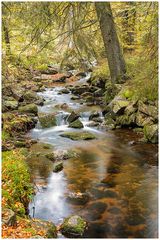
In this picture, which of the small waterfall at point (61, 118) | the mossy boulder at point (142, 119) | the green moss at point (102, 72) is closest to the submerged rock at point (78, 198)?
the mossy boulder at point (142, 119)

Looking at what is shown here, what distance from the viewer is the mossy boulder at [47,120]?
13.9 m

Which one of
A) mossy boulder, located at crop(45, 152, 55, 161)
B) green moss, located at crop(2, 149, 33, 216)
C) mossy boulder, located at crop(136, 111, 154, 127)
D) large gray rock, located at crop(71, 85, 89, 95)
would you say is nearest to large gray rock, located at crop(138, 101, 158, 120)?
mossy boulder, located at crop(136, 111, 154, 127)

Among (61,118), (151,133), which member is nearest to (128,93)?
(61,118)

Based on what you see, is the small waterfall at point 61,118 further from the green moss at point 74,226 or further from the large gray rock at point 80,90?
the green moss at point 74,226

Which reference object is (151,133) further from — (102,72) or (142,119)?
(102,72)

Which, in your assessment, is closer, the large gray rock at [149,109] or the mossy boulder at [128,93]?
the large gray rock at [149,109]

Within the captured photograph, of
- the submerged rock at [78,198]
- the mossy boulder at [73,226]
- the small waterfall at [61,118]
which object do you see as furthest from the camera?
the small waterfall at [61,118]

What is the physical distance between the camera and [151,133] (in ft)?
37.2

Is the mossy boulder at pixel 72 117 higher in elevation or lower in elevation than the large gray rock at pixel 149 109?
lower

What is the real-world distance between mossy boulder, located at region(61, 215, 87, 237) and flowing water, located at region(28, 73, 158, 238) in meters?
0.12

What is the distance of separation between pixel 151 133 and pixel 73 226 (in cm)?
571

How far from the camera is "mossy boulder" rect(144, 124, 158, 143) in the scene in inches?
443

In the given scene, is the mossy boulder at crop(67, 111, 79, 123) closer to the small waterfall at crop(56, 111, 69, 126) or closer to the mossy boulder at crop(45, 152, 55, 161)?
the small waterfall at crop(56, 111, 69, 126)

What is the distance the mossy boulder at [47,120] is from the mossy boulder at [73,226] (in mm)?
7491
